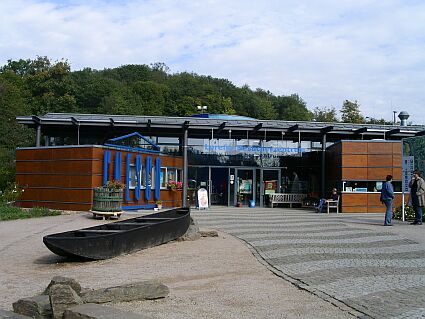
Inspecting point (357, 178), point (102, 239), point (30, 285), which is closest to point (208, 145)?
point (357, 178)

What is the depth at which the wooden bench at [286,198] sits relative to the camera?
30.2 meters

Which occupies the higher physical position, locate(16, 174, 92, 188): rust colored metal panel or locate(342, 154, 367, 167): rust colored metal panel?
locate(342, 154, 367, 167): rust colored metal panel

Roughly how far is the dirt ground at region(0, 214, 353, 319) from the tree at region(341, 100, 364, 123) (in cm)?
5054

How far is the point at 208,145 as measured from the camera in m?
31.0

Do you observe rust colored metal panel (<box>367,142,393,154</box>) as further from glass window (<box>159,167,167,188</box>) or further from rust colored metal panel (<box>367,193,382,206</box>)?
glass window (<box>159,167,167,188</box>)

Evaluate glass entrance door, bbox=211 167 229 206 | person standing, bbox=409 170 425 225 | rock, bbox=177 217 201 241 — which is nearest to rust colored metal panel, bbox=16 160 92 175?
rock, bbox=177 217 201 241

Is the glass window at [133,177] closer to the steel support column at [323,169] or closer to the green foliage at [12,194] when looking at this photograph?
the green foliage at [12,194]

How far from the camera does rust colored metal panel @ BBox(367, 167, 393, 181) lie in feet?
85.1

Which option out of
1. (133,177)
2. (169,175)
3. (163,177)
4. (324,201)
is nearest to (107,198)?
(133,177)

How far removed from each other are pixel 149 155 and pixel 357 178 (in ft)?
33.7

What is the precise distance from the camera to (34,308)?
6.44 meters

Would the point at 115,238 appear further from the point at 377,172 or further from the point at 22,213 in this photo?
the point at 377,172

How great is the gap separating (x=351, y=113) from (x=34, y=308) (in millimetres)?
59645

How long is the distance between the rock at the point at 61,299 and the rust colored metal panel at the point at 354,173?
2121cm
